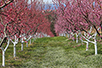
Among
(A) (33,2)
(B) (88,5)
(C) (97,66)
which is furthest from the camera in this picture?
(A) (33,2)

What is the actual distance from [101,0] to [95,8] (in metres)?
1.05

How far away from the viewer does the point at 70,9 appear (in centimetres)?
1093

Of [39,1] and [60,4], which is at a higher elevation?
[39,1]

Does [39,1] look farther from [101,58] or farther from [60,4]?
[101,58]

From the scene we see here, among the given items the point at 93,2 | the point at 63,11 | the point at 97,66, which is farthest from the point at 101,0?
the point at 97,66

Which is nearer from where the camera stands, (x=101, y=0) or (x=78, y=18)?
(x=101, y=0)

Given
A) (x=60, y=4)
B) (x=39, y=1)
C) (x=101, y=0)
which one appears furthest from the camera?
(x=39, y=1)

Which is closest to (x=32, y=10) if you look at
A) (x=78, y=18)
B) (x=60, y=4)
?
(x=60, y=4)

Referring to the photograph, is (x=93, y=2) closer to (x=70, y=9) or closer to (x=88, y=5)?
(x=88, y=5)

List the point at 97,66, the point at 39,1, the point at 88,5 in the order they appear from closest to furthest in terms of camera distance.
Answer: the point at 88,5 < the point at 97,66 < the point at 39,1

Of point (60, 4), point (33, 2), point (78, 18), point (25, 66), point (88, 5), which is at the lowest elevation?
point (25, 66)

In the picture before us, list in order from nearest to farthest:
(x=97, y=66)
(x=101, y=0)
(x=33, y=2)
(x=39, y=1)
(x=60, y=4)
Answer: (x=101, y=0) → (x=97, y=66) → (x=60, y=4) → (x=33, y=2) → (x=39, y=1)

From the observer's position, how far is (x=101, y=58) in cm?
1006

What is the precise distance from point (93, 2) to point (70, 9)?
9.84ft
